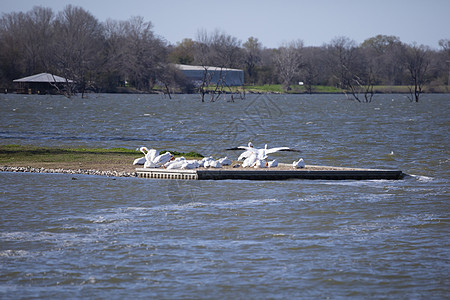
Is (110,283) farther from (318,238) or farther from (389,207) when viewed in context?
(389,207)

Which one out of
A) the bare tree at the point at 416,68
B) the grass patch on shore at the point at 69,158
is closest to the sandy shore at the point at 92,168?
the grass patch on shore at the point at 69,158

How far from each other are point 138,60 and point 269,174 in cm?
12809

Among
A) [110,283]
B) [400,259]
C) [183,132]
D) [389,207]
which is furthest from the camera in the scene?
[183,132]

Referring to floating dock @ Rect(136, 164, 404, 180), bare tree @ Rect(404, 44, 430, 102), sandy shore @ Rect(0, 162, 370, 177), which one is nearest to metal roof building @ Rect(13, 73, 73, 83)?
Result: bare tree @ Rect(404, 44, 430, 102)

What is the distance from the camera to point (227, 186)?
22391 millimetres

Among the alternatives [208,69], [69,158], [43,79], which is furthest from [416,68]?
[69,158]

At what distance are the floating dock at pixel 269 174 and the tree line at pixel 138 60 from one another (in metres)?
85.9

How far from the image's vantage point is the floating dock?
23.1 metres

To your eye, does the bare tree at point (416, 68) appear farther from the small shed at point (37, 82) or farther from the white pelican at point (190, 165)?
the white pelican at point (190, 165)

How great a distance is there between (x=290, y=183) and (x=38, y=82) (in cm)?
11380

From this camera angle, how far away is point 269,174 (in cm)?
2341

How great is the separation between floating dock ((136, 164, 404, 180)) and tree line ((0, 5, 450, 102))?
85860mm

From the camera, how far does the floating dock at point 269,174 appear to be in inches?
908

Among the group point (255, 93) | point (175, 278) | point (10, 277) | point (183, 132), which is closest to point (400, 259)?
point (175, 278)
